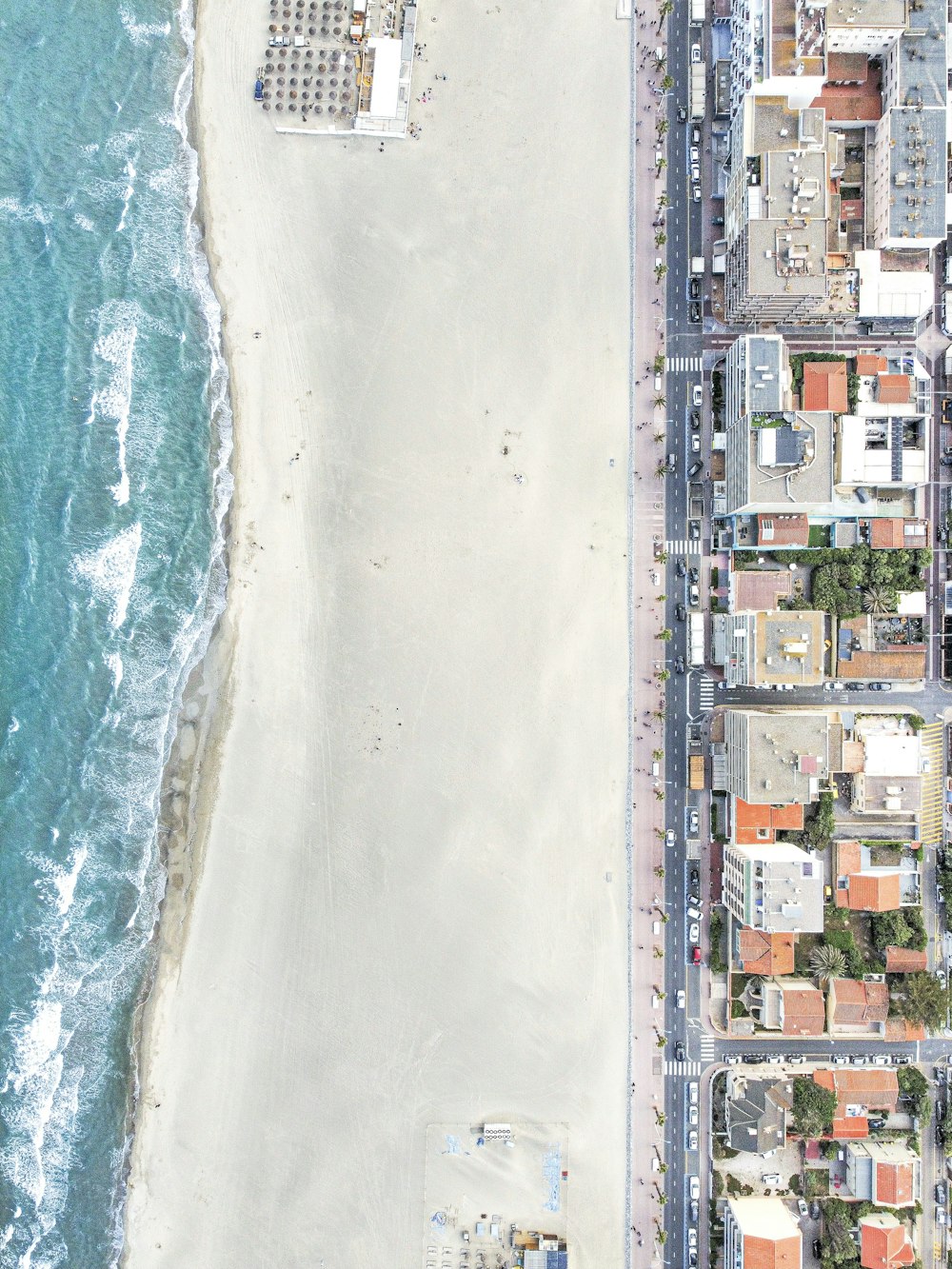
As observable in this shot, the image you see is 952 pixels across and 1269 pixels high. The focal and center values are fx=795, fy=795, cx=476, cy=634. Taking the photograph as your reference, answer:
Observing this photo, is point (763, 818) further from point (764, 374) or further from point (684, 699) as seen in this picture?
point (764, 374)

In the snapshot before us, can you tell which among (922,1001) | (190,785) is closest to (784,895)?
(922,1001)

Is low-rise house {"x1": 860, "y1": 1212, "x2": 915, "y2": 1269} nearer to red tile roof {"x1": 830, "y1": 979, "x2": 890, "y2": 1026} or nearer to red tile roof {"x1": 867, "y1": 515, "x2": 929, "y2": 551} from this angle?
red tile roof {"x1": 830, "y1": 979, "x2": 890, "y2": 1026}

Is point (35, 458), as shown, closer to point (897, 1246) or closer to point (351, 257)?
point (351, 257)

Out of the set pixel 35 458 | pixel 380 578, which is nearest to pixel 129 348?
pixel 35 458

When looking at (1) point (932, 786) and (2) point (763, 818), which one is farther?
(1) point (932, 786)

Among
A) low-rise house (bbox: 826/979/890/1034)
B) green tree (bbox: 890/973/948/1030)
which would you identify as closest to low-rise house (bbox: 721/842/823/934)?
low-rise house (bbox: 826/979/890/1034)

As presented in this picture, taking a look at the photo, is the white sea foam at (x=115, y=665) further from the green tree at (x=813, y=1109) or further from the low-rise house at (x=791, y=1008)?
the green tree at (x=813, y=1109)
